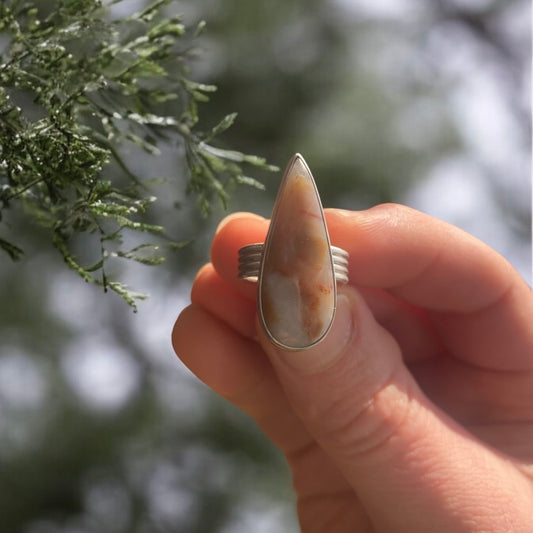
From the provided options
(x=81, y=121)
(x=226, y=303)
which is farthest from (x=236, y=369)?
(x=81, y=121)

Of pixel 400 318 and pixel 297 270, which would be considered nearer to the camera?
pixel 297 270

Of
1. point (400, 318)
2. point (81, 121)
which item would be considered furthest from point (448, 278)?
point (81, 121)

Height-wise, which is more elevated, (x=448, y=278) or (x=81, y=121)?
(x=81, y=121)

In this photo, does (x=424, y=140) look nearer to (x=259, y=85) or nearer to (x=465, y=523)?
(x=259, y=85)

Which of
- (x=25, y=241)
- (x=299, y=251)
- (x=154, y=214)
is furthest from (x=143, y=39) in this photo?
(x=25, y=241)

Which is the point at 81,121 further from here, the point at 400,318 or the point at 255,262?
the point at 400,318
